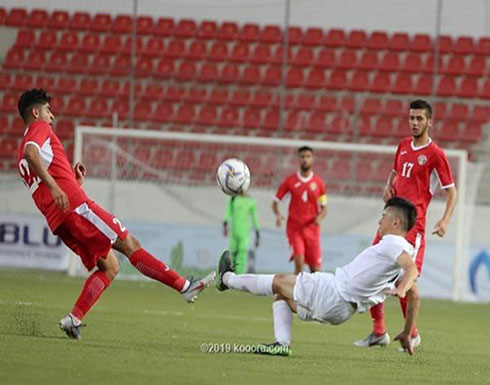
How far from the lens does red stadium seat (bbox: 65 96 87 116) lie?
75.6 feet

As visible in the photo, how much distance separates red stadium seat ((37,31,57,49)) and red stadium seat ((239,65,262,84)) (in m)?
4.11

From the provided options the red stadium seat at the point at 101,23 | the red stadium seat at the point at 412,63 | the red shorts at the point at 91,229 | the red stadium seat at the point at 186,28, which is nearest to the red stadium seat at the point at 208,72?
the red stadium seat at the point at 186,28

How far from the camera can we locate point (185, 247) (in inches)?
779

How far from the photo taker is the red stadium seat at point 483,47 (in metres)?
23.9

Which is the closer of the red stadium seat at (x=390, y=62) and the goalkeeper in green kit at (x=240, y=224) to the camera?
the goalkeeper in green kit at (x=240, y=224)

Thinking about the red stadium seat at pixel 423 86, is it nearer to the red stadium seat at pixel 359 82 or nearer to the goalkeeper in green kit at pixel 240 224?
the red stadium seat at pixel 359 82

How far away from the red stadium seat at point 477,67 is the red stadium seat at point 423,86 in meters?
0.85

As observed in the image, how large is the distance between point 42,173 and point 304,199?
853 centimetres

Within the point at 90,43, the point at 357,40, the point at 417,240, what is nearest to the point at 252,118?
the point at 357,40

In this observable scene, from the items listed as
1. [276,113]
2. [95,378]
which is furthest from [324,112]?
[95,378]

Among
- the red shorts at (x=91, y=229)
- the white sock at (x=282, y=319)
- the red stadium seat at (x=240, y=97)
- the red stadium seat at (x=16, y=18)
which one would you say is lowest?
the white sock at (x=282, y=319)

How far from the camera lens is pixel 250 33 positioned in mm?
24172

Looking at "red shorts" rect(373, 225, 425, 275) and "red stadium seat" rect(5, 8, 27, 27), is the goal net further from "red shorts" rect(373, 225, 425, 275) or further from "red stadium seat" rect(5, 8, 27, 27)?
"red shorts" rect(373, 225, 425, 275)

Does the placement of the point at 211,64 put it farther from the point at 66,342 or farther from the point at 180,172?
the point at 66,342
